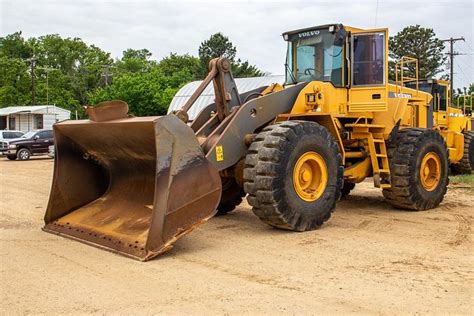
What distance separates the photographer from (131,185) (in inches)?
285

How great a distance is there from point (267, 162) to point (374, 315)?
2843 millimetres

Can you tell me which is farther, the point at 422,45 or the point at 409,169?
the point at 422,45

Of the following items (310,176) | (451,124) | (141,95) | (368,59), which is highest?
(141,95)

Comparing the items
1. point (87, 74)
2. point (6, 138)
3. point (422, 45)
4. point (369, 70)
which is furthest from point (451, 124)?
point (87, 74)

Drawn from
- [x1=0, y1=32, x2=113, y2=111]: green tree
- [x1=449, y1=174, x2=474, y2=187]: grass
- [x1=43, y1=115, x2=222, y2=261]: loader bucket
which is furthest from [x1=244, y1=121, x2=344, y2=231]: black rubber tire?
[x1=0, y1=32, x2=113, y2=111]: green tree

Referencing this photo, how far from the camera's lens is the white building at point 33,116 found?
141 ft

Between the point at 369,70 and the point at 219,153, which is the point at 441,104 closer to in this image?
the point at 369,70

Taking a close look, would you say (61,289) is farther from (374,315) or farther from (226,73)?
(226,73)

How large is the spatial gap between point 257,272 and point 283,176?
1.74m

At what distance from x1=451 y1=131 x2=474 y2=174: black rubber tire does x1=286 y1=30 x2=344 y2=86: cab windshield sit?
8.61m

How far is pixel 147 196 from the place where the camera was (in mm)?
6969

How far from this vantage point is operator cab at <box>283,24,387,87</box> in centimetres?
842

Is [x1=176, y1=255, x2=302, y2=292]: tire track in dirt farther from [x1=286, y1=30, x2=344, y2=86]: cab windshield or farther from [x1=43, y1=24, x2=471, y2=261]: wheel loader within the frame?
[x1=286, y1=30, x2=344, y2=86]: cab windshield

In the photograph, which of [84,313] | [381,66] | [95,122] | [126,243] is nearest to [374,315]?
[84,313]
